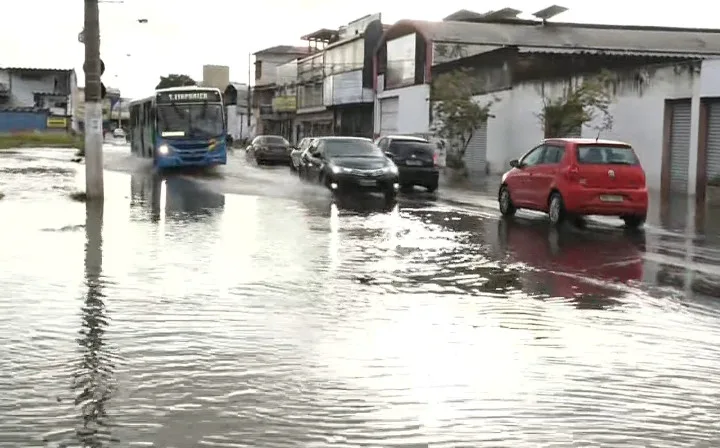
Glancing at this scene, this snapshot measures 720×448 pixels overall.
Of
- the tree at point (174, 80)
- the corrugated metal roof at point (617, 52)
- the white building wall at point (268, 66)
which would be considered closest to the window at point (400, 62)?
the corrugated metal roof at point (617, 52)

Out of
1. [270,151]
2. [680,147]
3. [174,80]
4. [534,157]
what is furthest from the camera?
[174,80]

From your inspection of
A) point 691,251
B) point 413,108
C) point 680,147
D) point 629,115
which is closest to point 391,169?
point 680,147

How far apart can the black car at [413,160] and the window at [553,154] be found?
9506mm

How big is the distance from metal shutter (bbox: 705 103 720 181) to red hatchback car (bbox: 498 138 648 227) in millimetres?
10980

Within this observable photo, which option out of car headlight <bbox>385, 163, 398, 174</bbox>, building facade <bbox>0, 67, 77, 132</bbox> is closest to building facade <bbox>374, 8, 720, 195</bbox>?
A: car headlight <bbox>385, 163, 398, 174</bbox>

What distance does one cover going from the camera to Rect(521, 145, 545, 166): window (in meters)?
19.0

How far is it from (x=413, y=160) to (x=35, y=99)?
276 feet

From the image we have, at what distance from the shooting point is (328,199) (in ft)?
75.9

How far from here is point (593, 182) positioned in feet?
57.1

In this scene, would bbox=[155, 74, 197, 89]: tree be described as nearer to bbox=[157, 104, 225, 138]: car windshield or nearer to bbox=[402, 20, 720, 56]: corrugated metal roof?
bbox=[402, 20, 720, 56]: corrugated metal roof

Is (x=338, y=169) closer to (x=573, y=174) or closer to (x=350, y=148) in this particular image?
(x=350, y=148)

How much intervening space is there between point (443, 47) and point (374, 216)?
3593 centimetres

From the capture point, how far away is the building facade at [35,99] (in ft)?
330

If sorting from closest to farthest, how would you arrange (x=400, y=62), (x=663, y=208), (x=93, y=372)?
(x=93, y=372) < (x=663, y=208) < (x=400, y=62)
